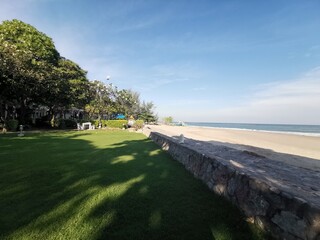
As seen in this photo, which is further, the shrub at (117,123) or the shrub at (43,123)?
the shrub at (117,123)

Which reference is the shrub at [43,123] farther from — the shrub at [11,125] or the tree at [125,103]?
the tree at [125,103]

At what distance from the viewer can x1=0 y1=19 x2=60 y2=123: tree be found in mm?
17609

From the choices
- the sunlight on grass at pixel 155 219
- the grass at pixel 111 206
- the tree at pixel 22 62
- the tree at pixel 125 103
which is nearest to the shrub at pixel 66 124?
the tree at pixel 22 62

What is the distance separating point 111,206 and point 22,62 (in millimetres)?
19088

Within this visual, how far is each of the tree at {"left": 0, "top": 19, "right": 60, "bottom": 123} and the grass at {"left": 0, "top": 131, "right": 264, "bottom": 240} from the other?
15.3 m

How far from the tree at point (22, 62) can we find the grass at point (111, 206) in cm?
1532

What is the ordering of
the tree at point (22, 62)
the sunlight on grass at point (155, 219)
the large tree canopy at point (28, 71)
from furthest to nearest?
the large tree canopy at point (28, 71), the tree at point (22, 62), the sunlight on grass at point (155, 219)

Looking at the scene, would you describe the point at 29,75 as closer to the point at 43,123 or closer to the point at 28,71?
the point at 28,71

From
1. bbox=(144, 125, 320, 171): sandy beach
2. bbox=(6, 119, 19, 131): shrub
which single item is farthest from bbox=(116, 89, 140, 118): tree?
bbox=(144, 125, 320, 171): sandy beach

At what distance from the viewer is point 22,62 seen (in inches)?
717

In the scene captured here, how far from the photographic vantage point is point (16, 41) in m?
22.2

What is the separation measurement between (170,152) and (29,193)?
5.44 m

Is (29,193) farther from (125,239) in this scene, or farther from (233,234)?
(233,234)

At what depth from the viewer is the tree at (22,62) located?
1761 centimetres
